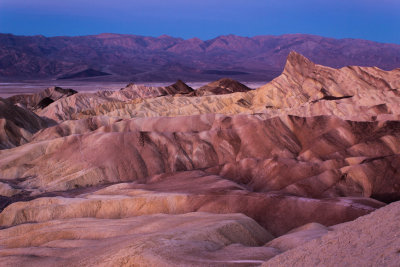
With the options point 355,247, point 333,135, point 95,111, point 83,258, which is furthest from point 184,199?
point 95,111

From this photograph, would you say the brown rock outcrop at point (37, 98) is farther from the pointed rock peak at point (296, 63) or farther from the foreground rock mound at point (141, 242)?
the foreground rock mound at point (141, 242)

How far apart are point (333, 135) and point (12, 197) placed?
18.2 meters

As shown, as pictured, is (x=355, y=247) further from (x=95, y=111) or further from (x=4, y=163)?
(x=95, y=111)

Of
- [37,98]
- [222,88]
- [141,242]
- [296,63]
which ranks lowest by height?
[141,242]

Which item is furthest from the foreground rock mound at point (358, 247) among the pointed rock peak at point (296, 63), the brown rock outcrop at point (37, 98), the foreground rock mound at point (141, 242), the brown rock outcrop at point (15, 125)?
the brown rock outcrop at point (37, 98)

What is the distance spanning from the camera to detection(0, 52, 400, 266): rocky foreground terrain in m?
9.60

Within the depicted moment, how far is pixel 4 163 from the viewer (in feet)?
83.9

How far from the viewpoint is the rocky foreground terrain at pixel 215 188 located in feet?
31.5

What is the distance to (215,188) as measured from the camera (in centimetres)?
1803

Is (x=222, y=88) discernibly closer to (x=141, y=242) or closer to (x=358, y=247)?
(x=141, y=242)

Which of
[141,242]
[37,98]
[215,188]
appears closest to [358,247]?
[141,242]

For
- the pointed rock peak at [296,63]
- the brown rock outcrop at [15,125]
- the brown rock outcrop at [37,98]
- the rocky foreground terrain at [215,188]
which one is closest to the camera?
the rocky foreground terrain at [215,188]

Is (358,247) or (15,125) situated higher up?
(358,247)

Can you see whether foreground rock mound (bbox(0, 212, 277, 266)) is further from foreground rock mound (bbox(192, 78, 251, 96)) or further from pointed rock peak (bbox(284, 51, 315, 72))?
foreground rock mound (bbox(192, 78, 251, 96))
